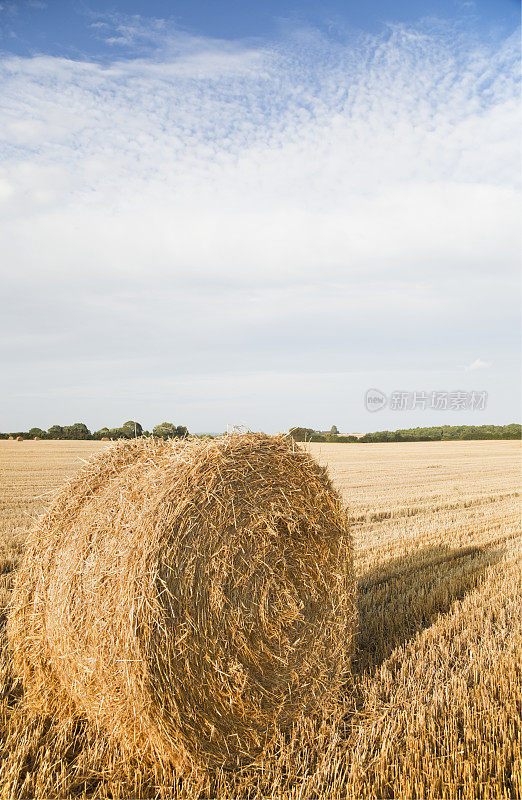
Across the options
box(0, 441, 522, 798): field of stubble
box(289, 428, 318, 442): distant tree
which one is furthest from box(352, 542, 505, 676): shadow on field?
box(289, 428, 318, 442): distant tree

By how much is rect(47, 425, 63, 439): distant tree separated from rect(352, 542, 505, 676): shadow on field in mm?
40491

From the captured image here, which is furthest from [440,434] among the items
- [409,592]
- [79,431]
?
[409,592]

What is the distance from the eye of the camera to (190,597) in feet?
10.8

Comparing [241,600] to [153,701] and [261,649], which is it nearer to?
[261,649]

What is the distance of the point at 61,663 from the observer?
356cm

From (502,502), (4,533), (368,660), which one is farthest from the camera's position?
(502,502)

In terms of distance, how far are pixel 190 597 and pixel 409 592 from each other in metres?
3.40

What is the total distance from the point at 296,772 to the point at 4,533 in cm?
668

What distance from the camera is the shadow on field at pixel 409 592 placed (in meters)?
4.74

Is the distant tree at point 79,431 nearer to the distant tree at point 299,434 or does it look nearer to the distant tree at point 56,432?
the distant tree at point 56,432

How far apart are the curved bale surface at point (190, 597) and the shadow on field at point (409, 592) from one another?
674mm

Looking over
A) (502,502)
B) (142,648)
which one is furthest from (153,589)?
(502,502)

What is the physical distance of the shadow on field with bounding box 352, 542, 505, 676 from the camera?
4.74m

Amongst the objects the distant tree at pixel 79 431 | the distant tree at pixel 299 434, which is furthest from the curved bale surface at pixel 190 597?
the distant tree at pixel 79 431
